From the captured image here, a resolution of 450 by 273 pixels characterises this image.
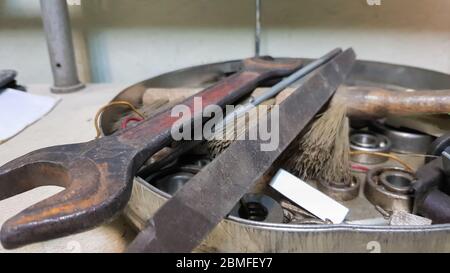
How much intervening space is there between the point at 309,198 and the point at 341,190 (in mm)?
65

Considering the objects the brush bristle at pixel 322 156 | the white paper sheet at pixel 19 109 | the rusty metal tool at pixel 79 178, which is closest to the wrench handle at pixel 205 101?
the rusty metal tool at pixel 79 178

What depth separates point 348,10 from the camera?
769 millimetres

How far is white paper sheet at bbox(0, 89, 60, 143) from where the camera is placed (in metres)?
0.55

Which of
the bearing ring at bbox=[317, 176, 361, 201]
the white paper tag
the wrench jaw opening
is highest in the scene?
the wrench jaw opening

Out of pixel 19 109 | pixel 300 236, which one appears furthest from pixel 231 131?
pixel 19 109

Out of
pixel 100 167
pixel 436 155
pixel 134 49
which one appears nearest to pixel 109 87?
pixel 134 49

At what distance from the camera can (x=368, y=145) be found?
0.50m

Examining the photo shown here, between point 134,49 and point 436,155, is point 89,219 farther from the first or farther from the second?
point 134,49

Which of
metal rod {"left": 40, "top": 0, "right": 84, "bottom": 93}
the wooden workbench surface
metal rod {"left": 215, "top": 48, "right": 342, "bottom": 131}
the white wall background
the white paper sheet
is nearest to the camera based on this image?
the wooden workbench surface

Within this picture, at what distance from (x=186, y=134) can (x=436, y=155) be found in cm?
30

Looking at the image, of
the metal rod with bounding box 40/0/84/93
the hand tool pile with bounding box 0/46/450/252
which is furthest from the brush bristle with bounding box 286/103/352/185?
the metal rod with bounding box 40/0/84/93

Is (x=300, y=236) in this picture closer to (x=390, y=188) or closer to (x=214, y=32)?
(x=390, y=188)

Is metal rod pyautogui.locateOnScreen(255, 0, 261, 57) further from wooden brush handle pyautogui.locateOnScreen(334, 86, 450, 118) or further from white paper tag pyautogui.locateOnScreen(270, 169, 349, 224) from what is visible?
white paper tag pyautogui.locateOnScreen(270, 169, 349, 224)

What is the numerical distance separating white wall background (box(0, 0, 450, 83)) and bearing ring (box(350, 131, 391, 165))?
36 cm
